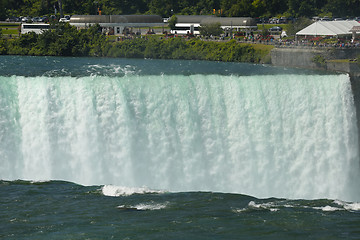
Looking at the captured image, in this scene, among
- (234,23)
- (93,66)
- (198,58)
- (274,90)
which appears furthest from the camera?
(234,23)

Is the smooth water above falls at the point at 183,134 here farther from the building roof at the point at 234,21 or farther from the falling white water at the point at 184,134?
the building roof at the point at 234,21

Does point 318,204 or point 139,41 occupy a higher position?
point 139,41

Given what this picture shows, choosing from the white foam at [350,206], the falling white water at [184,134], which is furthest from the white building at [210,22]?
the white foam at [350,206]

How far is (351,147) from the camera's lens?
3148cm

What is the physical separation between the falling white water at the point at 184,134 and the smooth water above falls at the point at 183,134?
0.05 meters

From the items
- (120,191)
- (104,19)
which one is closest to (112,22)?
(104,19)

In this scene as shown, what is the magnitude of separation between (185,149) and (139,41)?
27.6 metres

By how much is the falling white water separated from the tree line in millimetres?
47383

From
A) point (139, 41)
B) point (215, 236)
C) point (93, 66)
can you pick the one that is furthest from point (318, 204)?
point (139, 41)

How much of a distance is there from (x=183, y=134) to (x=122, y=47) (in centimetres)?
2684

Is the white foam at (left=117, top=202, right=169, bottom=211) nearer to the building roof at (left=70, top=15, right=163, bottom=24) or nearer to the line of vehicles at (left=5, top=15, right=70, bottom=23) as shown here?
the building roof at (left=70, top=15, right=163, bottom=24)

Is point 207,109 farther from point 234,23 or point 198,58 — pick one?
point 234,23

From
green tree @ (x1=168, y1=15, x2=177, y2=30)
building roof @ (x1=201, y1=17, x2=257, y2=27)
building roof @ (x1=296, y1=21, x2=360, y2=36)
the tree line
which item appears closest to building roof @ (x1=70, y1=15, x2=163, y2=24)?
green tree @ (x1=168, y1=15, x2=177, y2=30)

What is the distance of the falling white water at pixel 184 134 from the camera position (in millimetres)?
28969
